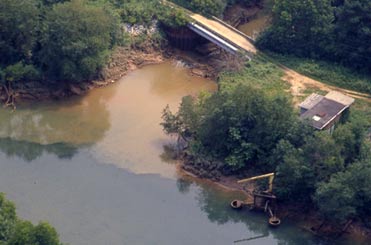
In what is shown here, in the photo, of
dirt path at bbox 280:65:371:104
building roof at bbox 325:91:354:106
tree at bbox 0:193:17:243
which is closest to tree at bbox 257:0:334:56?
dirt path at bbox 280:65:371:104

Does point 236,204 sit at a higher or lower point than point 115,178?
higher

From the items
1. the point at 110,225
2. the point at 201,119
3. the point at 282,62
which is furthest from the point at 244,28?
the point at 110,225

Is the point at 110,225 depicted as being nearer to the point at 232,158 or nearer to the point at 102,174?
the point at 102,174

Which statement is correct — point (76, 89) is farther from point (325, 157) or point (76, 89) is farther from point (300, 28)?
point (325, 157)

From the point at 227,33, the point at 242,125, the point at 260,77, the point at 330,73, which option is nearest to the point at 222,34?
the point at 227,33

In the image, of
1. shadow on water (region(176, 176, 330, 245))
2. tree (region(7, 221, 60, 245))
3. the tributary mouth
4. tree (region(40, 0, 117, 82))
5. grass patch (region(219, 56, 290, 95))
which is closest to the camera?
tree (region(7, 221, 60, 245))

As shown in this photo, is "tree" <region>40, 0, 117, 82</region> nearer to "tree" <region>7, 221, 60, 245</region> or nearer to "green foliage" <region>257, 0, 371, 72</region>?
"green foliage" <region>257, 0, 371, 72</region>
